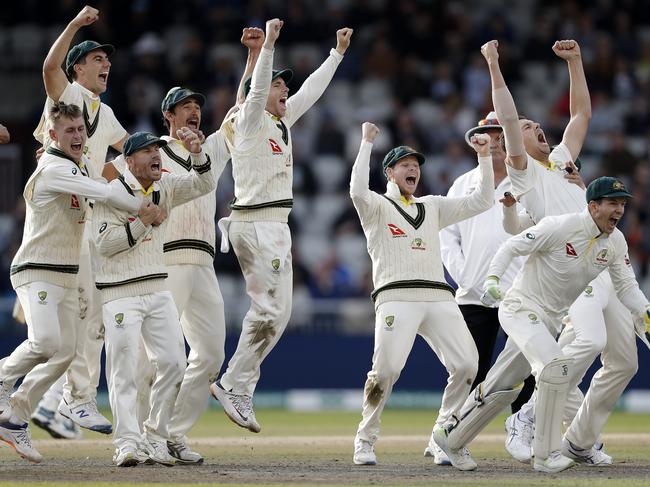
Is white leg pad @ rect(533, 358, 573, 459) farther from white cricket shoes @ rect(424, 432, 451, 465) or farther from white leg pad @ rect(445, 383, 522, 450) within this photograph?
white cricket shoes @ rect(424, 432, 451, 465)

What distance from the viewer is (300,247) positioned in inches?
770

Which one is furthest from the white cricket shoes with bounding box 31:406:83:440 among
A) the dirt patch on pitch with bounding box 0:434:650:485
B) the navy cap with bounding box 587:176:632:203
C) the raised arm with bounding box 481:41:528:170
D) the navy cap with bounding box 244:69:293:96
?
the navy cap with bounding box 587:176:632:203

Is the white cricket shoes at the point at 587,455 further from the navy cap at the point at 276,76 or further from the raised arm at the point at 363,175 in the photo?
the navy cap at the point at 276,76

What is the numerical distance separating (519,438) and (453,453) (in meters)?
0.66

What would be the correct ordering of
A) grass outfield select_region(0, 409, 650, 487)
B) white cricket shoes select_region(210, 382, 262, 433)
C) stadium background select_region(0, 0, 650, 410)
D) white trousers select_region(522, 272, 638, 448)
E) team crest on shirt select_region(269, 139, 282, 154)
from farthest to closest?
1. stadium background select_region(0, 0, 650, 410)
2. team crest on shirt select_region(269, 139, 282, 154)
3. white cricket shoes select_region(210, 382, 262, 433)
4. white trousers select_region(522, 272, 638, 448)
5. grass outfield select_region(0, 409, 650, 487)

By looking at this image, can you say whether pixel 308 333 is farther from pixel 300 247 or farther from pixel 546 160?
pixel 546 160

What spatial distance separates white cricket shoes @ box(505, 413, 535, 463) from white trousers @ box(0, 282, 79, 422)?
325 cm

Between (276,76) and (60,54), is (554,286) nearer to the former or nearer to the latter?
(276,76)

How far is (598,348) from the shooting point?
967 cm

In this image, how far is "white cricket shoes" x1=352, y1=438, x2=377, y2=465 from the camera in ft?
31.6

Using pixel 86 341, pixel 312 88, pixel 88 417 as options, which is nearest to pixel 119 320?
pixel 88 417

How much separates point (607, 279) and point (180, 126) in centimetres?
336

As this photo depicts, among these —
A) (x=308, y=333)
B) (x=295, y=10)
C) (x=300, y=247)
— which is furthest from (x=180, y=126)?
(x=295, y=10)

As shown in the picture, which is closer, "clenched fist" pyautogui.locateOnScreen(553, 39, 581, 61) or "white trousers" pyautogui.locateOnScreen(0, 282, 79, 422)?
"white trousers" pyautogui.locateOnScreen(0, 282, 79, 422)
